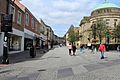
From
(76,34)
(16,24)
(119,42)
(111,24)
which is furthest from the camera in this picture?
(76,34)

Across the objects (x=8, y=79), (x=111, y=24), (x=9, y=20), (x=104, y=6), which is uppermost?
(x=104, y=6)

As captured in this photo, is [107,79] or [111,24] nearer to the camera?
[107,79]

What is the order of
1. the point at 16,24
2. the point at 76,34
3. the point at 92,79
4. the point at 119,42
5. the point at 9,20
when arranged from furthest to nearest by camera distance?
the point at 76,34, the point at 119,42, the point at 16,24, the point at 9,20, the point at 92,79

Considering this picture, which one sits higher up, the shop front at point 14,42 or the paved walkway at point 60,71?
the shop front at point 14,42

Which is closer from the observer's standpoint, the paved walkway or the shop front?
the paved walkway

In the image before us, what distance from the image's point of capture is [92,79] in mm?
10945

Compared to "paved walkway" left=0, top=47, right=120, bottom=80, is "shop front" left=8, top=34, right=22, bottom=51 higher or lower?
higher

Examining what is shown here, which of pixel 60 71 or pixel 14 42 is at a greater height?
pixel 14 42

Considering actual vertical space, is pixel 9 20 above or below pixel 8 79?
above

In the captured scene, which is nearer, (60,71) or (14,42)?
(60,71)

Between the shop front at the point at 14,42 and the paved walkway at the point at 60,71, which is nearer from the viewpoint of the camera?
the paved walkway at the point at 60,71

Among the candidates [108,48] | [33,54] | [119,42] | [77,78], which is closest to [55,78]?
[77,78]

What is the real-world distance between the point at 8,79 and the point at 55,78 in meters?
2.07

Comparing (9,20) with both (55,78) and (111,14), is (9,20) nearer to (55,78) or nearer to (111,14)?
(55,78)
